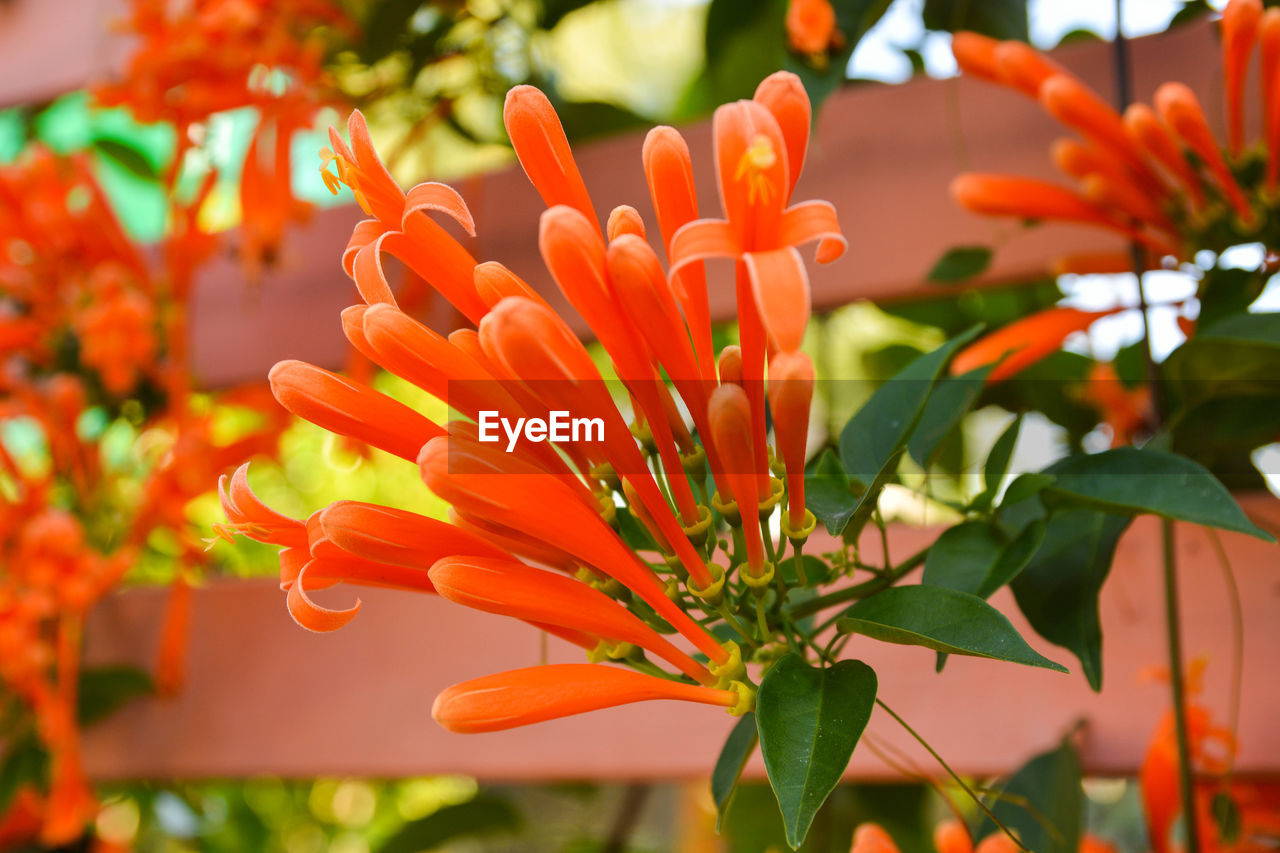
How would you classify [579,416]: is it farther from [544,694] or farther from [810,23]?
[810,23]

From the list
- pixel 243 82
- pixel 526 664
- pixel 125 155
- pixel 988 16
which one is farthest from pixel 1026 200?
pixel 125 155

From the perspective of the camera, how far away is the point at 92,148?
931mm

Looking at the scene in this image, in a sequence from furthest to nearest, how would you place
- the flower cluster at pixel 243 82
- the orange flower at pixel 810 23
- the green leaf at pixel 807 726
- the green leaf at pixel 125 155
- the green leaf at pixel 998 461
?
the green leaf at pixel 125 155 → the flower cluster at pixel 243 82 → the orange flower at pixel 810 23 → the green leaf at pixel 998 461 → the green leaf at pixel 807 726

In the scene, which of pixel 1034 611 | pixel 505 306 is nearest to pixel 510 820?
pixel 1034 611

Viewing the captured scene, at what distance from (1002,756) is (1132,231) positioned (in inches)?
9.8

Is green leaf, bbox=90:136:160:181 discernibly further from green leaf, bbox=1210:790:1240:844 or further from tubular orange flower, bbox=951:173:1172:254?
green leaf, bbox=1210:790:1240:844

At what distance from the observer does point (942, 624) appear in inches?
8.7

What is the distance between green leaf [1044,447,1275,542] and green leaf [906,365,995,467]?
4 centimetres

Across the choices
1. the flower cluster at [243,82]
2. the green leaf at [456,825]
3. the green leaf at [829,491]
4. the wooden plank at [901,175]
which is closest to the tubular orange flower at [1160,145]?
the wooden plank at [901,175]

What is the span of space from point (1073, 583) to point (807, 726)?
147 millimetres

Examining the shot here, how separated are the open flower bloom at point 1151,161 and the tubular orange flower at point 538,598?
0.95 feet

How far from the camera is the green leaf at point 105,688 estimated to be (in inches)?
27.4

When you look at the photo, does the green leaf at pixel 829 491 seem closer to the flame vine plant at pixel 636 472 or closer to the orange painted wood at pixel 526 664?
the flame vine plant at pixel 636 472

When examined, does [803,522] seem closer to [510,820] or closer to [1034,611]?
[1034,611]
